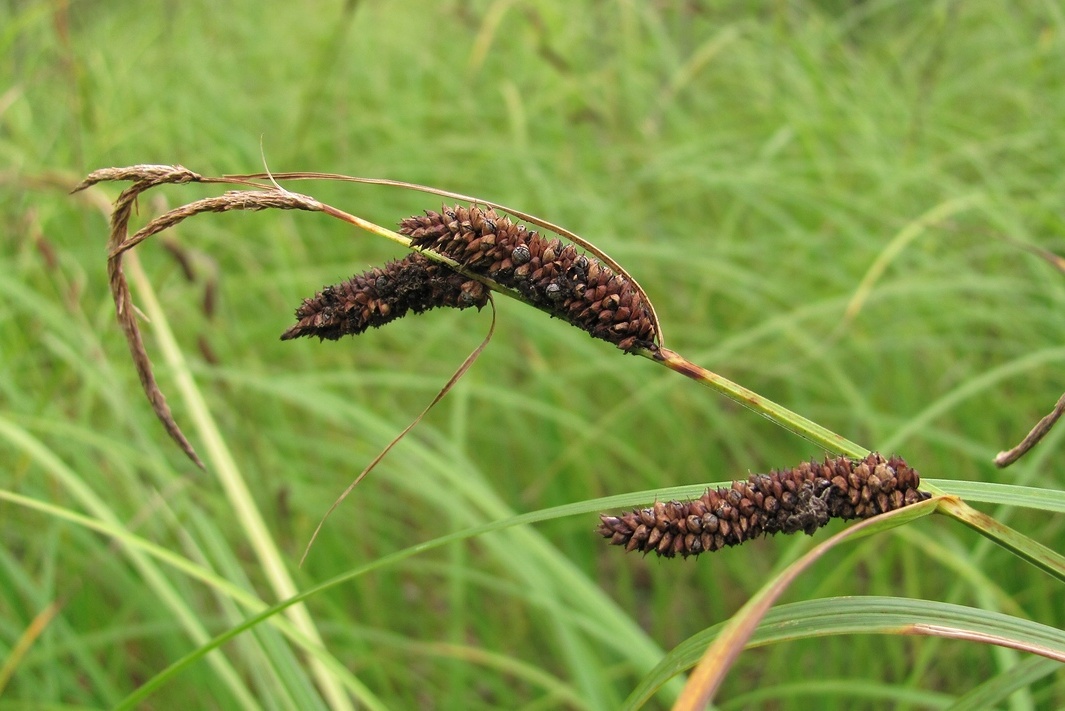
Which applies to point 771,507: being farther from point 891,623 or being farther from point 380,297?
point 380,297

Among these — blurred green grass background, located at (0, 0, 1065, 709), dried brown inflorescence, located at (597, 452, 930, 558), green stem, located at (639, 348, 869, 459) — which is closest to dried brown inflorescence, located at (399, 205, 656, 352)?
green stem, located at (639, 348, 869, 459)

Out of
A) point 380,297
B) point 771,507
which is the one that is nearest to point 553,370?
point 380,297

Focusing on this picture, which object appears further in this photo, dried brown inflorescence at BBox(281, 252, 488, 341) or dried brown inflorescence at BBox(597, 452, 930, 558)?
dried brown inflorescence at BBox(281, 252, 488, 341)

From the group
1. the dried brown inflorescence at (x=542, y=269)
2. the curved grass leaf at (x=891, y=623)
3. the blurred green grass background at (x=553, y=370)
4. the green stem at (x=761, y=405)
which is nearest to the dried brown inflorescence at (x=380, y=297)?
the dried brown inflorescence at (x=542, y=269)

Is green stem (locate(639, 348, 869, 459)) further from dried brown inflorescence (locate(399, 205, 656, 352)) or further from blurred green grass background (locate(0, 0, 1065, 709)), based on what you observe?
blurred green grass background (locate(0, 0, 1065, 709))

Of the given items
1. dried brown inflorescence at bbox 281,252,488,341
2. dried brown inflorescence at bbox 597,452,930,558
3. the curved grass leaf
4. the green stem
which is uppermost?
dried brown inflorescence at bbox 281,252,488,341

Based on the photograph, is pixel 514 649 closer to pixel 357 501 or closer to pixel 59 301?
pixel 357 501

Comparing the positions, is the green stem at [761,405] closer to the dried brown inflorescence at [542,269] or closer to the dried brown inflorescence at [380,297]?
the dried brown inflorescence at [542,269]
